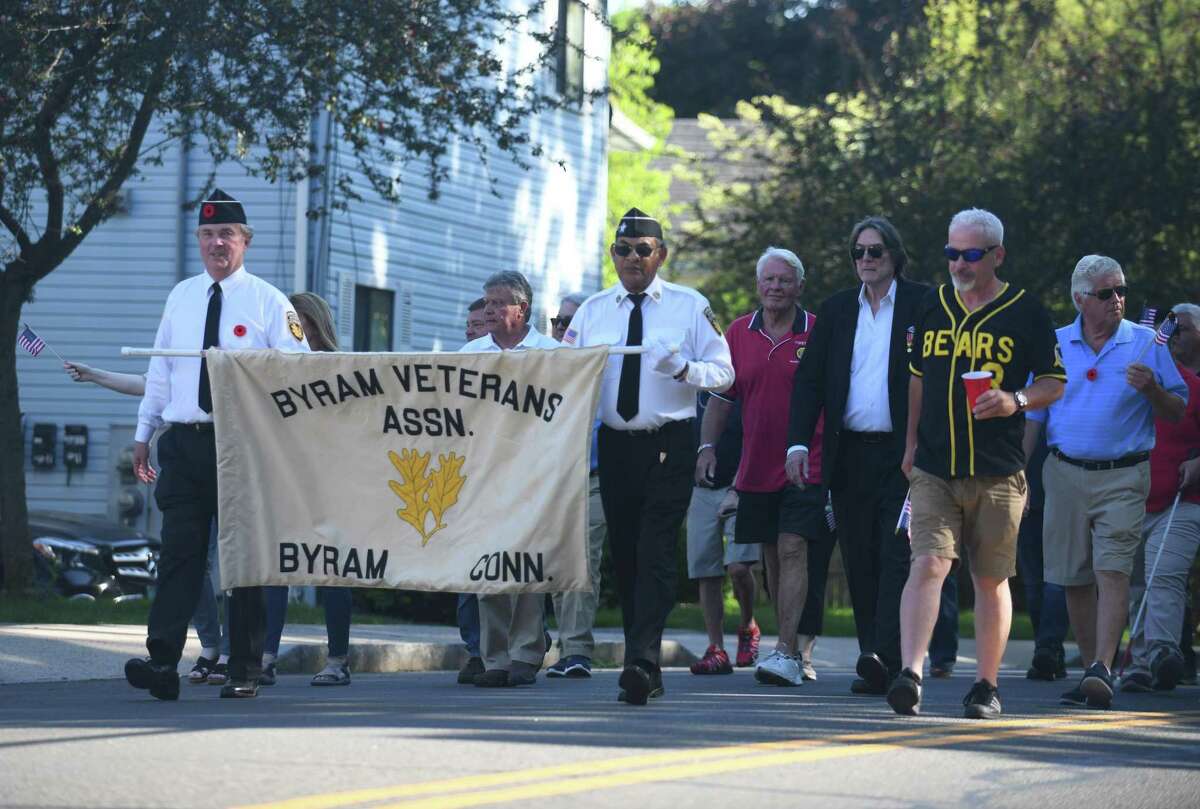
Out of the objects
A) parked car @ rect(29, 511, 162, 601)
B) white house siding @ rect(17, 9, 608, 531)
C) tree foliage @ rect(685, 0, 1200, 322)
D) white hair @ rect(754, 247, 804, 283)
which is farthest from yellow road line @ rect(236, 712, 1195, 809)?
tree foliage @ rect(685, 0, 1200, 322)

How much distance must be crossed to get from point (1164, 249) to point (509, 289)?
23363mm

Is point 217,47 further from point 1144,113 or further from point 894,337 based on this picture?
point 1144,113

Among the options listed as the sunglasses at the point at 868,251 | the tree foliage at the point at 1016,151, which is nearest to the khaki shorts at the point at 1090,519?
the sunglasses at the point at 868,251

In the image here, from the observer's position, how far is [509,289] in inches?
453

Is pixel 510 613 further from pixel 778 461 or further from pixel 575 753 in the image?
pixel 575 753

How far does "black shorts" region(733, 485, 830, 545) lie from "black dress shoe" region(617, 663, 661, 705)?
218 centimetres

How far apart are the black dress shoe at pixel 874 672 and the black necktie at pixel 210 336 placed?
138 inches

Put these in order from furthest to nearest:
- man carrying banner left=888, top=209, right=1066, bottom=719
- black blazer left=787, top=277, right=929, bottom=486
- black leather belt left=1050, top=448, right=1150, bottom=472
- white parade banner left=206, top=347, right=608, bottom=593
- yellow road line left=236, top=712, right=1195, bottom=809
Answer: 1. black leather belt left=1050, top=448, right=1150, bottom=472
2. black blazer left=787, top=277, right=929, bottom=486
3. white parade banner left=206, top=347, right=608, bottom=593
4. man carrying banner left=888, top=209, right=1066, bottom=719
5. yellow road line left=236, top=712, right=1195, bottom=809

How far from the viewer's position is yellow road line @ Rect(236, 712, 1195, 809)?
6.48 m

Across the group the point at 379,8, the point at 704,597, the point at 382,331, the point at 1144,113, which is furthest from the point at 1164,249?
the point at 704,597

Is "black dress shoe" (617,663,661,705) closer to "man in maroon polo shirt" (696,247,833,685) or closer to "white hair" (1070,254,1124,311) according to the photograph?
"man in maroon polo shirt" (696,247,833,685)

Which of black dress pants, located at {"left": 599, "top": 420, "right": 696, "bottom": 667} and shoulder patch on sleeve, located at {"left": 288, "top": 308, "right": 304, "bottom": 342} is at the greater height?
shoulder patch on sleeve, located at {"left": 288, "top": 308, "right": 304, "bottom": 342}

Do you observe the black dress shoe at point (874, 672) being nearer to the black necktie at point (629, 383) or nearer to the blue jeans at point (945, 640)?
the blue jeans at point (945, 640)

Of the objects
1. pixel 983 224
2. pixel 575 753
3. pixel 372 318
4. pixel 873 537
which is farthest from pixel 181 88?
pixel 575 753
